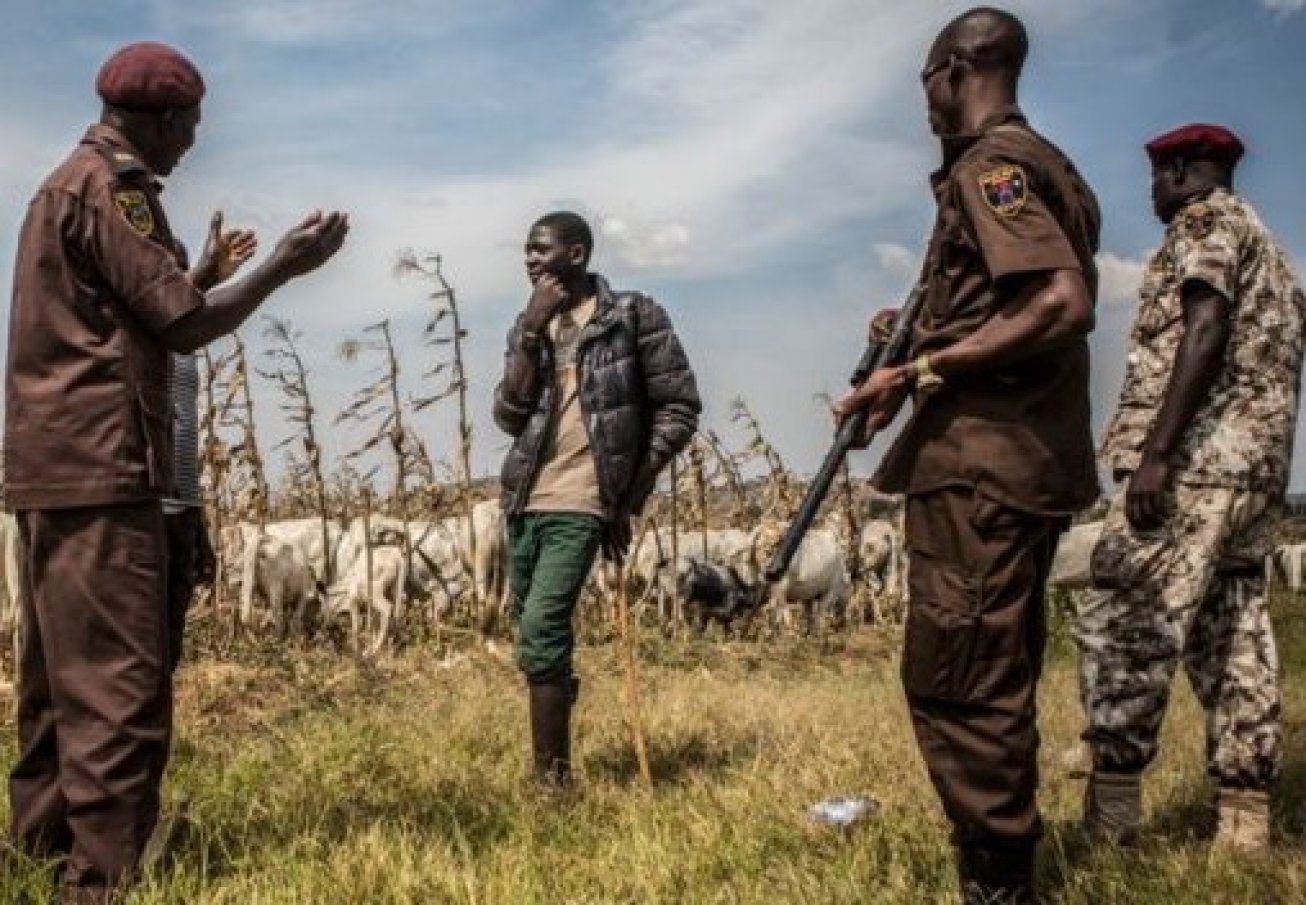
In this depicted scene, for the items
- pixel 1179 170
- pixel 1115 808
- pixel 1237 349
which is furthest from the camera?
pixel 1179 170

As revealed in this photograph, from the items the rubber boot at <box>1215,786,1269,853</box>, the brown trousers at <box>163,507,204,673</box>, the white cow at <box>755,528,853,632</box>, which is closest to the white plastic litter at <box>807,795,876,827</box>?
the rubber boot at <box>1215,786,1269,853</box>

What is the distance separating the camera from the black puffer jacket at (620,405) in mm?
5504

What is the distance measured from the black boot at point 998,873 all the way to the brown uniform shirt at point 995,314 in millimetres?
806

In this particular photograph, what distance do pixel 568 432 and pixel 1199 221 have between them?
8.12 ft

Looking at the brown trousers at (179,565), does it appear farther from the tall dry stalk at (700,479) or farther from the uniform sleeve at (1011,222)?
the tall dry stalk at (700,479)

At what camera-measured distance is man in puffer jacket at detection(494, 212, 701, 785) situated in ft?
17.6

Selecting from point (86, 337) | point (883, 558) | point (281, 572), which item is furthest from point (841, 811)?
point (883, 558)

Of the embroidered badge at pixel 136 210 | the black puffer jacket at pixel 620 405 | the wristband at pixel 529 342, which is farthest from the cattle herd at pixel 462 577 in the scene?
the embroidered badge at pixel 136 210

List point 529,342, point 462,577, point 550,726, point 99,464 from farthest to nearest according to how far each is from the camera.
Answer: point 462,577 → point 529,342 → point 550,726 → point 99,464

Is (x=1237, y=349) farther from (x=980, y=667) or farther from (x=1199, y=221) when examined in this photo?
(x=980, y=667)

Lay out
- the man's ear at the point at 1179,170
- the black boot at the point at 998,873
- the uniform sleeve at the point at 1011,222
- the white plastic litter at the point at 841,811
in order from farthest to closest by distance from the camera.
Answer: the man's ear at the point at 1179,170 → the white plastic litter at the point at 841,811 → the black boot at the point at 998,873 → the uniform sleeve at the point at 1011,222

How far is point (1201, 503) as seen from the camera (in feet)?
14.0

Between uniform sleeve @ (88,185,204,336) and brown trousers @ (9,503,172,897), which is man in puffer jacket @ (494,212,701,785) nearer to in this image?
brown trousers @ (9,503,172,897)

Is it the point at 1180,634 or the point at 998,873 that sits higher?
the point at 1180,634
